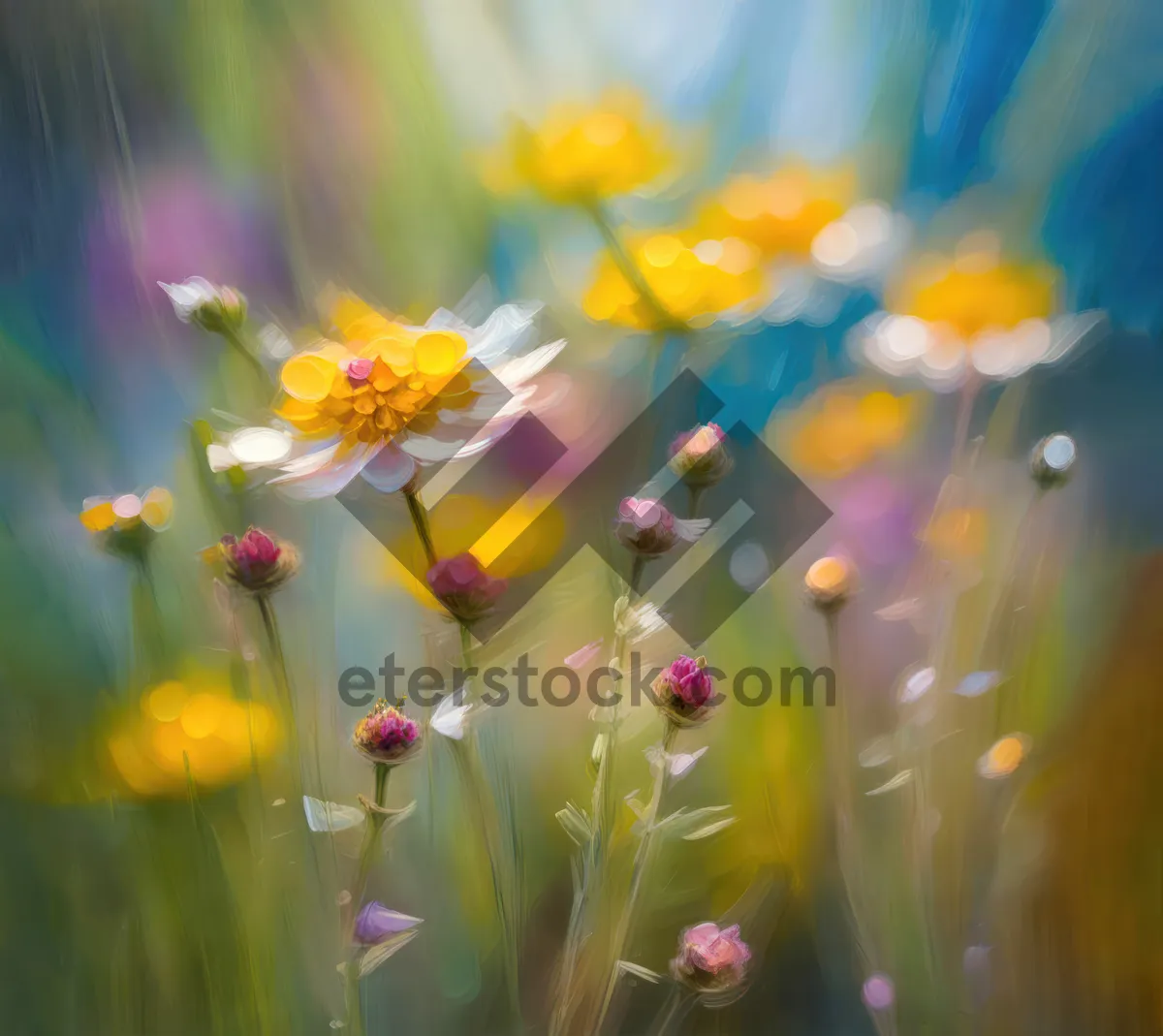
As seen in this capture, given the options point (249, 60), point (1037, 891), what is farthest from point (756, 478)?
point (249, 60)

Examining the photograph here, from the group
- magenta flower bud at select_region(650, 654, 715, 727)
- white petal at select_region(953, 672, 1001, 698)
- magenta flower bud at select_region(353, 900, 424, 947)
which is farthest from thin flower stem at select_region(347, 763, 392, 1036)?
white petal at select_region(953, 672, 1001, 698)

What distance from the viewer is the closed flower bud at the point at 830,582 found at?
65 centimetres

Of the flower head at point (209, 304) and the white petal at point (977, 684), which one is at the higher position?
the flower head at point (209, 304)

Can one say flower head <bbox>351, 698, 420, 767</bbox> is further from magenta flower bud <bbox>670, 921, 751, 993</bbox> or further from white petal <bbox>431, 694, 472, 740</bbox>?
magenta flower bud <bbox>670, 921, 751, 993</bbox>

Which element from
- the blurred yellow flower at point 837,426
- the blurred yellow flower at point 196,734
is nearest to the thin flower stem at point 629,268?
the blurred yellow flower at point 837,426

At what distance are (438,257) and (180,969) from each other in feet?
1.96

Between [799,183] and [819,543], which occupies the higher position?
[799,183]

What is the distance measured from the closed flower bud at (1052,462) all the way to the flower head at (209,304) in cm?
63

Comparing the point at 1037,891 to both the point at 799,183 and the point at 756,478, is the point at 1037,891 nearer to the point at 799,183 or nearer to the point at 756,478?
the point at 756,478

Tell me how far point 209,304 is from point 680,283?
1.20 ft

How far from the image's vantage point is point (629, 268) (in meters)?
0.65

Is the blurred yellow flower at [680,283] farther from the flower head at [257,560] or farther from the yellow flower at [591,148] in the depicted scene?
the flower head at [257,560]

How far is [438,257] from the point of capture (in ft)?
2.13

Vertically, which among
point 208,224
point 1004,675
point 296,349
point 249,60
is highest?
point 249,60
